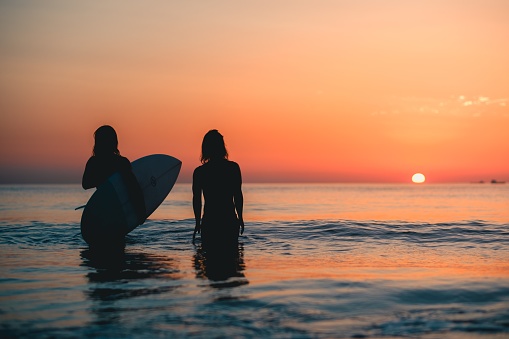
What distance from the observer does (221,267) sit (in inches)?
316

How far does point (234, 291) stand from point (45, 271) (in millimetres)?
3618

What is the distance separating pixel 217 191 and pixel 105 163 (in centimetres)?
284

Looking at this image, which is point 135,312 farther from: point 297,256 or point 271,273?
point 297,256

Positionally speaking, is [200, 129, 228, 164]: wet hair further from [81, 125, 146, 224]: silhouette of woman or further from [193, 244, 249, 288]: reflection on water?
[81, 125, 146, 224]: silhouette of woman

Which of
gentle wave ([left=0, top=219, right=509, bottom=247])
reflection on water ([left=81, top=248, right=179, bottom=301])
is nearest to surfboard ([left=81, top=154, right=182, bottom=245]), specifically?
reflection on water ([left=81, top=248, right=179, bottom=301])

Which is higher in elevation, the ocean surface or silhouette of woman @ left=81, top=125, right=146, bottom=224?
silhouette of woman @ left=81, top=125, right=146, bottom=224

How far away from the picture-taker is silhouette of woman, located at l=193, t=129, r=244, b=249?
8.75m

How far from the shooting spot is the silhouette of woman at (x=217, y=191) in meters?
8.75

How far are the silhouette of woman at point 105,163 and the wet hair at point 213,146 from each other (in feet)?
7.59

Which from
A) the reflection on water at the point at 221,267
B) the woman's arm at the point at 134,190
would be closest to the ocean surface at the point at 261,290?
the reflection on water at the point at 221,267

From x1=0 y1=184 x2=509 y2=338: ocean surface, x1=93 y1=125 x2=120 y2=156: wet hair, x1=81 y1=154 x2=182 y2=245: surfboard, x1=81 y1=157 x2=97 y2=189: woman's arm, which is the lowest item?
x1=0 y1=184 x2=509 y2=338: ocean surface

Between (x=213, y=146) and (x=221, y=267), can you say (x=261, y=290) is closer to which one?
(x=221, y=267)

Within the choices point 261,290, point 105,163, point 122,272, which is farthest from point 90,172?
point 261,290

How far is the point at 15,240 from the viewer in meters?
12.6
